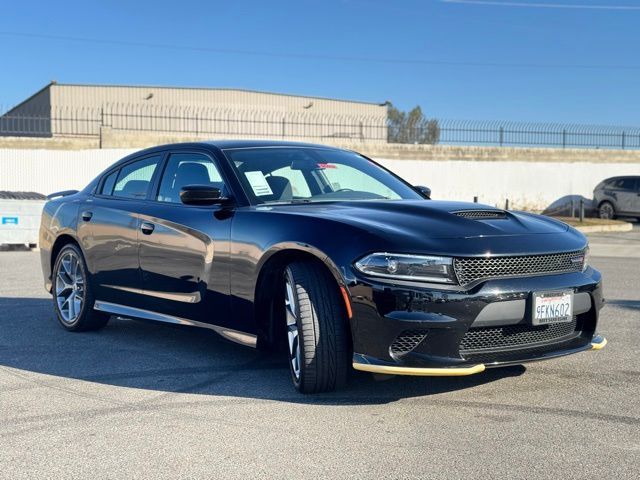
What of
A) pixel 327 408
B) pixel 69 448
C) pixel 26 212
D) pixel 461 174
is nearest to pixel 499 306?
pixel 327 408

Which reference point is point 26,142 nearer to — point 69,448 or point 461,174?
point 461,174

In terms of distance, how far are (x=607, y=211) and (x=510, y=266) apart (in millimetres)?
23504

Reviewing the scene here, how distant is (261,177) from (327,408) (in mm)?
1783

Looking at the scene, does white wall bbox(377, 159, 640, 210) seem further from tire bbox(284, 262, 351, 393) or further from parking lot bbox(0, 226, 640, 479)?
tire bbox(284, 262, 351, 393)

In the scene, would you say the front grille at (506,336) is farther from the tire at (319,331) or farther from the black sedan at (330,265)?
the tire at (319,331)

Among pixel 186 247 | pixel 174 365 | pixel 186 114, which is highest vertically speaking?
pixel 186 114

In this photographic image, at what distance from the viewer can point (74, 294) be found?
696 cm

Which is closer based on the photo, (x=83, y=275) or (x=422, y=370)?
(x=422, y=370)

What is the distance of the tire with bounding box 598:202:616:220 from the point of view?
86.3 ft

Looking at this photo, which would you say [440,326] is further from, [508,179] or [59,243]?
[508,179]

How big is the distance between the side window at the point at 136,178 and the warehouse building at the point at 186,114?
1958 centimetres

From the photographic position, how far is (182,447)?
3855 millimetres

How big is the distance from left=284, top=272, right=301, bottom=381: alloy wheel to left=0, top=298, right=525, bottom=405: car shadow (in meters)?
0.18

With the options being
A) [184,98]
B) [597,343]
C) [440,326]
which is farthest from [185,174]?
[184,98]
